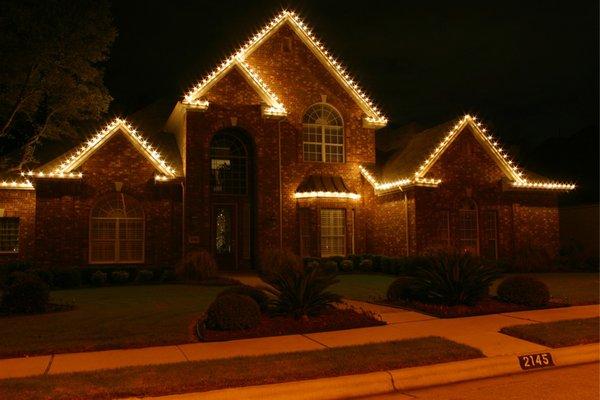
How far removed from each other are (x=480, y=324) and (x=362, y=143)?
15127 mm

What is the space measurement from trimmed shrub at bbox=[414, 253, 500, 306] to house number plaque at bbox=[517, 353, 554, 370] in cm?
423

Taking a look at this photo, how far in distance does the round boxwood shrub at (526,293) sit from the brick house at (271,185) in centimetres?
860

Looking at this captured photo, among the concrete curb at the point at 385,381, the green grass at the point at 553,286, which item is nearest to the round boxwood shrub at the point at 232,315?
the concrete curb at the point at 385,381

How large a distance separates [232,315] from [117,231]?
12.4 metres

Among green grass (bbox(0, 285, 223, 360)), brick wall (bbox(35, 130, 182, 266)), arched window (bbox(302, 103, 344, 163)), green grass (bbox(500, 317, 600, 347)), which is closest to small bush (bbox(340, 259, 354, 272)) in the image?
arched window (bbox(302, 103, 344, 163))

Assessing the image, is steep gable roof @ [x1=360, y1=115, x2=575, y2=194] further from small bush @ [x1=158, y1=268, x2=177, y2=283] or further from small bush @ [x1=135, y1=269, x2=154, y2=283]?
small bush @ [x1=135, y1=269, x2=154, y2=283]

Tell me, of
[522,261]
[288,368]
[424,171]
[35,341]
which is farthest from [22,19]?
[522,261]

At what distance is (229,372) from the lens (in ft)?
24.8

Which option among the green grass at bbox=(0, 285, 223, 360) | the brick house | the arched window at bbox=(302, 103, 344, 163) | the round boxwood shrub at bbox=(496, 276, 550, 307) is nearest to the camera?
the green grass at bbox=(0, 285, 223, 360)

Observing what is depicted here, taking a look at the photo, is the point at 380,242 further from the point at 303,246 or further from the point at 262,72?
the point at 262,72

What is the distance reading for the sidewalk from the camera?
27.6ft

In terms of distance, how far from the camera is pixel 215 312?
34.9ft

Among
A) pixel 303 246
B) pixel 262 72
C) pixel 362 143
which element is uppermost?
Answer: pixel 262 72

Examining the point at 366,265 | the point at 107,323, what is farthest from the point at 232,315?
the point at 366,265
